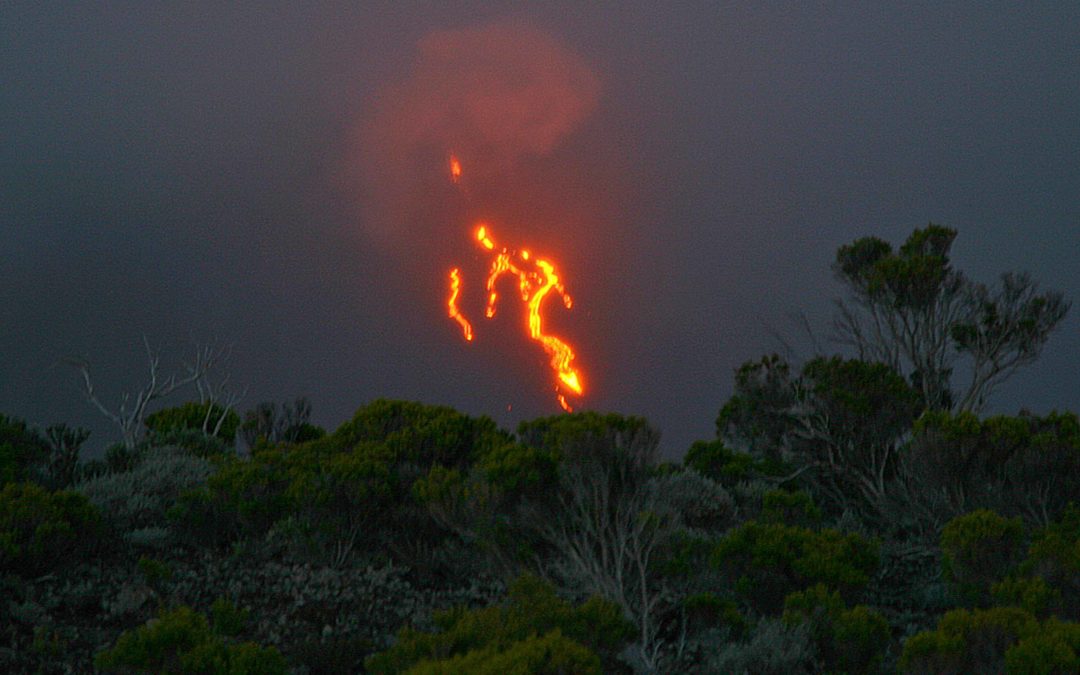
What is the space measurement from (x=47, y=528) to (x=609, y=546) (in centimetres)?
596

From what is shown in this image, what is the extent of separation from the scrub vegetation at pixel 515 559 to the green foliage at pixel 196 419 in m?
5.64

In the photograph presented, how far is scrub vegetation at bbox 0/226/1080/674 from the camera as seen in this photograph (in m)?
7.64

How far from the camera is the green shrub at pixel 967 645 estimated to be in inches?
296

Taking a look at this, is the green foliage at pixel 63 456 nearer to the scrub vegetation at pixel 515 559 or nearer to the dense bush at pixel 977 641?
the scrub vegetation at pixel 515 559

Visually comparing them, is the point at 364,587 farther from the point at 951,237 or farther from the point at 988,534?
the point at 951,237

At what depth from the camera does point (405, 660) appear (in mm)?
7059

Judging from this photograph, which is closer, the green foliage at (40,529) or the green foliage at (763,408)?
the green foliage at (40,529)

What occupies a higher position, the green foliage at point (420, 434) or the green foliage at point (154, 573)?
the green foliage at point (420, 434)

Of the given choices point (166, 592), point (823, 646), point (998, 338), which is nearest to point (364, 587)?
point (166, 592)

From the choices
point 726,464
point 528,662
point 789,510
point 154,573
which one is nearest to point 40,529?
point 154,573

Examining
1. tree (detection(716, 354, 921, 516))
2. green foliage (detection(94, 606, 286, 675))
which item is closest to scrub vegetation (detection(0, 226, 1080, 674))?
green foliage (detection(94, 606, 286, 675))

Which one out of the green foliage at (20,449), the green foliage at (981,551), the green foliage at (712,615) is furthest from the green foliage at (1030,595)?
the green foliage at (20,449)

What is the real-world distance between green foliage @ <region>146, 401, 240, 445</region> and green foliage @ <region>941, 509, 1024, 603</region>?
16.6m

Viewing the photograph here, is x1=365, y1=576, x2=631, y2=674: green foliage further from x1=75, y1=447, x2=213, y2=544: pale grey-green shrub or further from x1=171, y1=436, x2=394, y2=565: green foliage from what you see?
x1=75, y1=447, x2=213, y2=544: pale grey-green shrub
